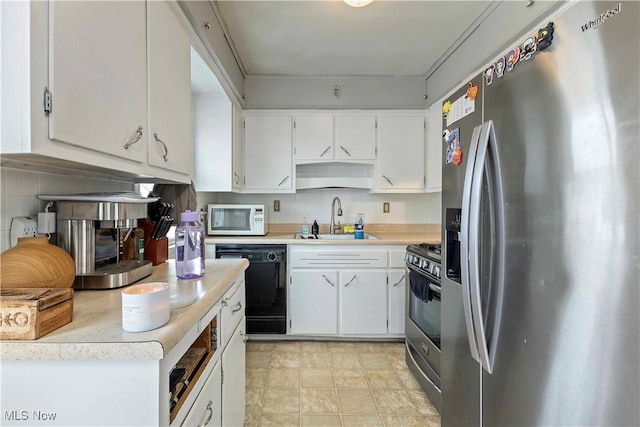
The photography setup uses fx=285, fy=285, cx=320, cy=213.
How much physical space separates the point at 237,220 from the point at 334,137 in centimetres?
124

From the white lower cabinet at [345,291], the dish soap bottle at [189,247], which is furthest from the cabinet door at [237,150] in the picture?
the dish soap bottle at [189,247]

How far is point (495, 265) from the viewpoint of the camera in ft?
3.14

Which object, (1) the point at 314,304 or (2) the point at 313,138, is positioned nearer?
(1) the point at 314,304

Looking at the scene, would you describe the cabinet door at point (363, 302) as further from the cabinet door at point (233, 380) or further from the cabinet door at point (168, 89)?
the cabinet door at point (168, 89)

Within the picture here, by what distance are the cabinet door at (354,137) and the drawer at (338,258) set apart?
940 millimetres

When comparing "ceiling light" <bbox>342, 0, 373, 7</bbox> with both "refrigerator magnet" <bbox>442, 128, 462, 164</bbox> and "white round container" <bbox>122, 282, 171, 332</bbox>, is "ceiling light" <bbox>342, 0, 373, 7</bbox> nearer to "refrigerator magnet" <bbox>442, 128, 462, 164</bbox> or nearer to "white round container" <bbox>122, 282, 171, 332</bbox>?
"refrigerator magnet" <bbox>442, 128, 462, 164</bbox>

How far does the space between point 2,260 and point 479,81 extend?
1598mm

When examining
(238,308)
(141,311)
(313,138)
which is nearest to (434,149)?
(313,138)

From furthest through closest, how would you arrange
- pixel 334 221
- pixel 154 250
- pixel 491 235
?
1. pixel 334 221
2. pixel 154 250
3. pixel 491 235

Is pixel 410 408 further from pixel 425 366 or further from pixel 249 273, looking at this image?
pixel 249 273

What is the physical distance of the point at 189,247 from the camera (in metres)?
1.13

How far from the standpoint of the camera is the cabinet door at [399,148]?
111 inches

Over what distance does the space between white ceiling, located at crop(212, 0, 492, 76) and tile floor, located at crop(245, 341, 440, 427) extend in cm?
253

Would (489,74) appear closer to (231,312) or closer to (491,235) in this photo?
(491,235)
